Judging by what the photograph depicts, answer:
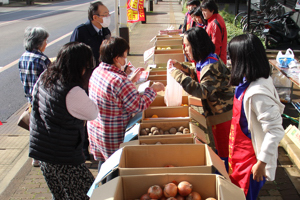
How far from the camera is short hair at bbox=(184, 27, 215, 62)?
9.82 feet

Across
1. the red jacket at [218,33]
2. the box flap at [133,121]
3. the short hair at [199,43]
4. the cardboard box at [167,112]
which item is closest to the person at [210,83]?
the short hair at [199,43]

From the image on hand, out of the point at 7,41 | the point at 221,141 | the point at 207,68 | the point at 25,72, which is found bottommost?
the point at 7,41

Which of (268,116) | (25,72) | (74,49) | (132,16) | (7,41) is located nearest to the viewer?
(268,116)

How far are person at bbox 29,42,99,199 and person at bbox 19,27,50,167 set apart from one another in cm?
105

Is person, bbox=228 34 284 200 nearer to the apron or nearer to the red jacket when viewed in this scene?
the apron

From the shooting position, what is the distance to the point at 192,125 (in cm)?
299

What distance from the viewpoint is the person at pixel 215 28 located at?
5.21 m

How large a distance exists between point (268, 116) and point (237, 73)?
40 cm

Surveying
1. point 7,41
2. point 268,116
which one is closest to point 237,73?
point 268,116

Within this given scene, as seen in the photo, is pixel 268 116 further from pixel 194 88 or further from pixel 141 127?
pixel 141 127

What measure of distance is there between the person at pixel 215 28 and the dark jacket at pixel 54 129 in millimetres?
3350

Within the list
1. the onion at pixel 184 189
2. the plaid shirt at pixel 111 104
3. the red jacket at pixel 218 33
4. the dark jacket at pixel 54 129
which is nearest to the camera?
the onion at pixel 184 189

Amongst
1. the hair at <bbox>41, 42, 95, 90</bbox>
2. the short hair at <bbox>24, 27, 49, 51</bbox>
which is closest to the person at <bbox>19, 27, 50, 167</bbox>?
the short hair at <bbox>24, 27, 49, 51</bbox>

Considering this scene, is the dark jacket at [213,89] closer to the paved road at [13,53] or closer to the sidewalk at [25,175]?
the sidewalk at [25,175]
